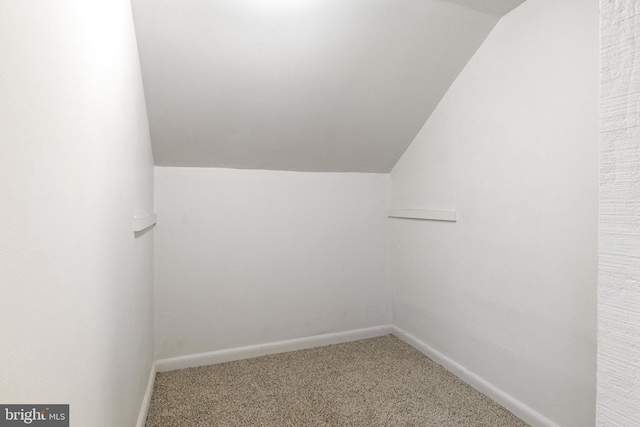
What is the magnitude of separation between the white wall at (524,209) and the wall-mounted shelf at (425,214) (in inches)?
2.0

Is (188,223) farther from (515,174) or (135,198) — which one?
(515,174)

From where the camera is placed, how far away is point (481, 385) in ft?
6.03

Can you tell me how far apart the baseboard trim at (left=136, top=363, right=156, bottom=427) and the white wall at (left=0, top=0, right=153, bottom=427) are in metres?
0.29

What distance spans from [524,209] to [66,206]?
5.75 feet

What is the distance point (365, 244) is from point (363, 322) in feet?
2.00

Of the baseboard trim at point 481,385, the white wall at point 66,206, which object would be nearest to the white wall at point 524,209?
the baseboard trim at point 481,385

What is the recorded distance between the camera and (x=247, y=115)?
76.8 inches

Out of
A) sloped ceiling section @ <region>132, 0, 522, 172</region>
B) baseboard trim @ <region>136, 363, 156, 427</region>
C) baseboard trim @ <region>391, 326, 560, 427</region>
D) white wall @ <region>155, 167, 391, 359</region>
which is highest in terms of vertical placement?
sloped ceiling section @ <region>132, 0, 522, 172</region>

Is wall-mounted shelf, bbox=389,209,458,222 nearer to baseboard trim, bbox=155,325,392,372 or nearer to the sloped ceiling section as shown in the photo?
the sloped ceiling section

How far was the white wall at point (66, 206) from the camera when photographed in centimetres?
49

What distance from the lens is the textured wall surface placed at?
494mm

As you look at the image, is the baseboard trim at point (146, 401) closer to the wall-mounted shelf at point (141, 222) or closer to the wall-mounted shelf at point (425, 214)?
the wall-mounted shelf at point (141, 222)

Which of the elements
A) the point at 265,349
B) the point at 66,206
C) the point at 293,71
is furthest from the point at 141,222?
the point at 265,349

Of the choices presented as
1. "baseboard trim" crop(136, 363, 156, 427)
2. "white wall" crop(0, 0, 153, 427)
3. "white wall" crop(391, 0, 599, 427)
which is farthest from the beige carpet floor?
"white wall" crop(0, 0, 153, 427)
